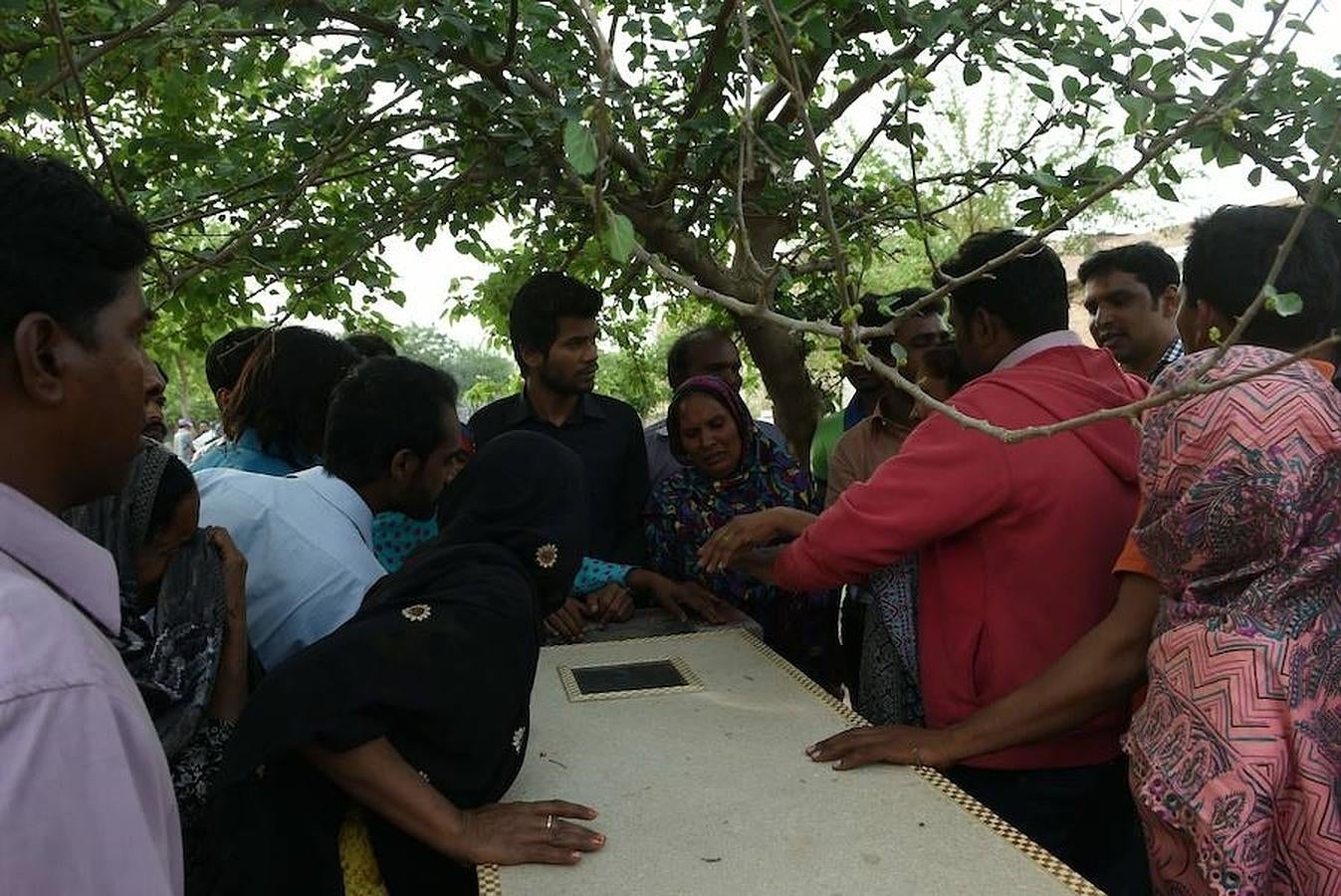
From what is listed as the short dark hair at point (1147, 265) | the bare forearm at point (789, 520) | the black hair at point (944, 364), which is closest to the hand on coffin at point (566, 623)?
the bare forearm at point (789, 520)

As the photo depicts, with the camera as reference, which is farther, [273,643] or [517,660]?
[273,643]

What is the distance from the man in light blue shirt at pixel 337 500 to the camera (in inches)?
81.8

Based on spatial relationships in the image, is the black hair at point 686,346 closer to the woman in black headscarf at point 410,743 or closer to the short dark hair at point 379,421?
the short dark hair at point 379,421

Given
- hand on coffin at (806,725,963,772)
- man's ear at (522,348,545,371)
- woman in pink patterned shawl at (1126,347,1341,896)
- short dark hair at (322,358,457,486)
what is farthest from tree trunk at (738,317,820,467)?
woman in pink patterned shawl at (1126,347,1341,896)

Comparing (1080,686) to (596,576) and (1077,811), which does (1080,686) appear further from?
(596,576)

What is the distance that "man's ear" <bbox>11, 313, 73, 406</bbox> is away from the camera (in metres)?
0.84

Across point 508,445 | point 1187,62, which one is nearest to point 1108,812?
point 508,445

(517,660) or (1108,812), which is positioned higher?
(517,660)

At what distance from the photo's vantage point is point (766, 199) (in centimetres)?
351

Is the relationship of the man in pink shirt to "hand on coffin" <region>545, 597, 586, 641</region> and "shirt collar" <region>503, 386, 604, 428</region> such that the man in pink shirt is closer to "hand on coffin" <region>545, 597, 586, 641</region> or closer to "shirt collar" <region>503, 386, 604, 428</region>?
"hand on coffin" <region>545, 597, 586, 641</region>

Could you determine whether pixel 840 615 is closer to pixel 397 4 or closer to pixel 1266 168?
pixel 1266 168

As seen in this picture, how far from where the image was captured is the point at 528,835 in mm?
1578

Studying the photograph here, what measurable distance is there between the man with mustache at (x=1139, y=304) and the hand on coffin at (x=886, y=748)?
2457 millimetres

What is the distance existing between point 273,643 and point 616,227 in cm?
138
